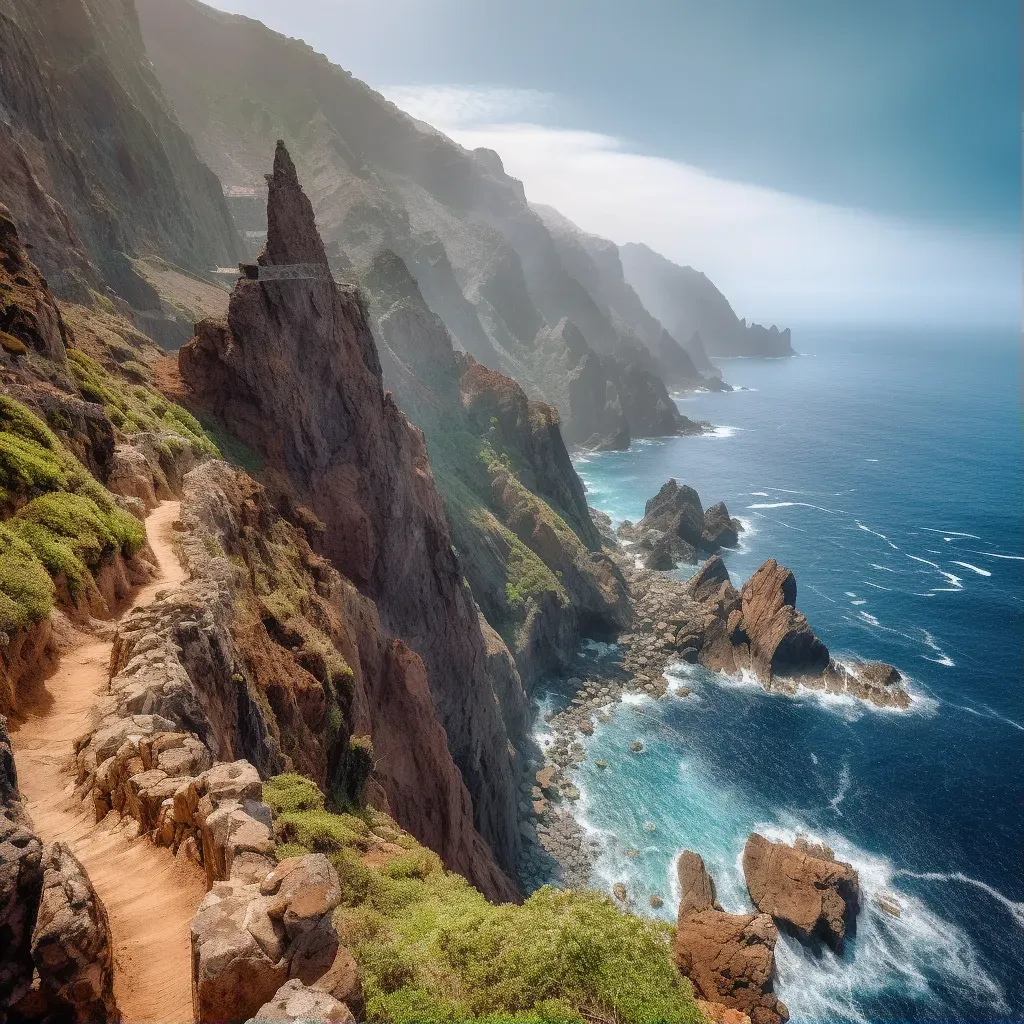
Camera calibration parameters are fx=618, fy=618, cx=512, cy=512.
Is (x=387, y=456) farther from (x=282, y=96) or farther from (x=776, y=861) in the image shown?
(x=282, y=96)

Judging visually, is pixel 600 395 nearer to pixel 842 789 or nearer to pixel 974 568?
pixel 974 568

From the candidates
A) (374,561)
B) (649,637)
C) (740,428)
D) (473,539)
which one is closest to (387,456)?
(374,561)

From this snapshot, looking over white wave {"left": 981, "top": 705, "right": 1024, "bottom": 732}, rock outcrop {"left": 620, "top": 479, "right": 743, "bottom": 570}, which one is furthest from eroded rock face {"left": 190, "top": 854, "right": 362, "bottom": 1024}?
rock outcrop {"left": 620, "top": 479, "right": 743, "bottom": 570}

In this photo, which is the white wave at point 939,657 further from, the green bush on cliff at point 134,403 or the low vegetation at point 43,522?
the low vegetation at point 43,522

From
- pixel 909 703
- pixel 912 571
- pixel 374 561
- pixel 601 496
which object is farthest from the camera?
pixel 601 496

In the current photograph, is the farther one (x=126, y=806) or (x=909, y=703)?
(x=909, y=703)

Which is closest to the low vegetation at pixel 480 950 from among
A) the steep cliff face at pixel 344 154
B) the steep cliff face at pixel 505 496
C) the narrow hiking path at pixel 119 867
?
the narrow hiking path at pixel 119 867

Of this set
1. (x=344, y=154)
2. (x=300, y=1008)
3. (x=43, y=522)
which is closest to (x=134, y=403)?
(x=43, y=522)
